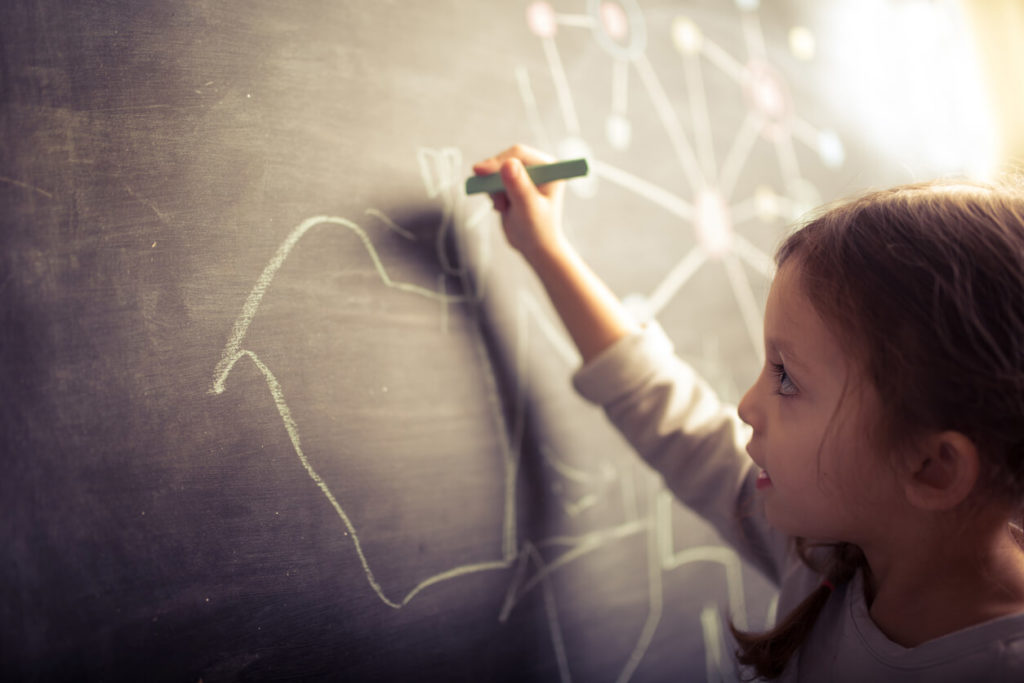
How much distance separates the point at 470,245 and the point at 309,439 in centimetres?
19

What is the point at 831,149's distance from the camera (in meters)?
0.84

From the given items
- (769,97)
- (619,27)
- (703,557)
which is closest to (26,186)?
(619,27)

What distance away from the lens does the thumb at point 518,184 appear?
481 mm

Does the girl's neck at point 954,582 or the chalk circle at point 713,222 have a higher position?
the chalk circle at point 713,222

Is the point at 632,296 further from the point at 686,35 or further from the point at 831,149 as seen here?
the point at 831,149

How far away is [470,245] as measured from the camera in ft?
1.70

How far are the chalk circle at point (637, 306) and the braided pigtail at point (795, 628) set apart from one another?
0.25 meters

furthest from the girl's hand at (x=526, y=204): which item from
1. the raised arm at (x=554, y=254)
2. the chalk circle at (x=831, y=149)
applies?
the chalk circle at (x=831, y=149)

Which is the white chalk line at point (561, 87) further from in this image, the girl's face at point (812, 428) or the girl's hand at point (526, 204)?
the girl's face at point (812, 428)

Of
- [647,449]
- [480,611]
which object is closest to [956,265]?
[647,449]

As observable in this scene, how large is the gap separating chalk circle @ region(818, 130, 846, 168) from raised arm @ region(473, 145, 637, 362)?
437 mm

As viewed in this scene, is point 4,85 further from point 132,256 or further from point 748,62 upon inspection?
point 748,62

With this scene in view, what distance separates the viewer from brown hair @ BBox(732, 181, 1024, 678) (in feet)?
1.28

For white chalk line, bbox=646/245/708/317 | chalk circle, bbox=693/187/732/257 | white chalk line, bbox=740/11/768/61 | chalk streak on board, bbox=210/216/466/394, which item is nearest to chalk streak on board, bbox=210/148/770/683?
chalk streak on board, bbox=210/216/466/394
